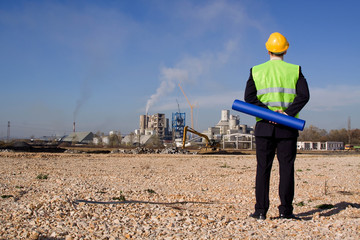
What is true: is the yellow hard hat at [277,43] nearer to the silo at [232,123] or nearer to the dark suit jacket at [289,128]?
the dark suit jacket at [289,128]

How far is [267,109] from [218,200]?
2.30 m

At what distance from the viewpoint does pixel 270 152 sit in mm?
3789

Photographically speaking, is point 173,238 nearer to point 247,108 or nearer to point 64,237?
point 64,237

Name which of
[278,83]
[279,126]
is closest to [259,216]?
[279,126]

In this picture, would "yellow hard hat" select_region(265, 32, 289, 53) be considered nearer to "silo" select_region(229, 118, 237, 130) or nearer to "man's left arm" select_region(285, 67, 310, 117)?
"man's left arm" select_region(285, 67, 310, 117)

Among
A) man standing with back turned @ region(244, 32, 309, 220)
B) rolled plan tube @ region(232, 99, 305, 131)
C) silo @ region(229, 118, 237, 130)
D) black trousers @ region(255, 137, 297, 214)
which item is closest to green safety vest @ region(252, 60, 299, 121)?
man standing with back turned @ region(244, 32, 309, 220)

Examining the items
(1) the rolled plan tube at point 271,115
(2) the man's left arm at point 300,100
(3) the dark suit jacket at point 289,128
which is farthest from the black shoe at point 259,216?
(2) the man's left arm at point 300,100

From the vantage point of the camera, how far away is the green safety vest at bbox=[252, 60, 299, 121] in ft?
12.3

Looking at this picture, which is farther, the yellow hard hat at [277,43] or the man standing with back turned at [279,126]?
the yellow hard hat at [277,43]

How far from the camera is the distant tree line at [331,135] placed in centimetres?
10762

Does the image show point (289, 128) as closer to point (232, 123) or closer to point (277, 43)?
point (277, 43)

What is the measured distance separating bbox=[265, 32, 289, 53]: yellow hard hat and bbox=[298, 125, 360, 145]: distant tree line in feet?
360

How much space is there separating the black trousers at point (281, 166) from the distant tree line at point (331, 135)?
10984 centimetres

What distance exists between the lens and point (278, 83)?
3.75 m
